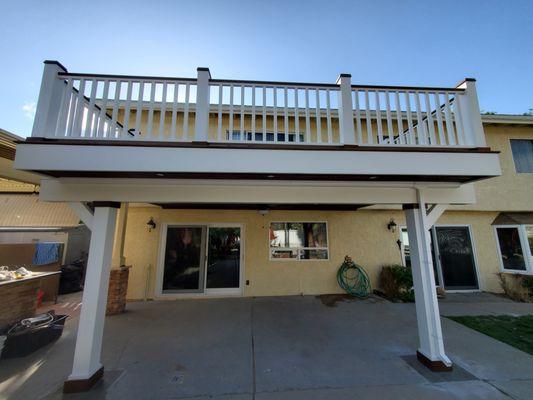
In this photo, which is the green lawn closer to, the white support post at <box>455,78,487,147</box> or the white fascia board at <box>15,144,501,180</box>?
the white fascia board at <box>15,144,501,180</box>

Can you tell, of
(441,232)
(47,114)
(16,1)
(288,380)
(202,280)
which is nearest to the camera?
(47,114)

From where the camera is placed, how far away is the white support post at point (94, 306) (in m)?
2.99

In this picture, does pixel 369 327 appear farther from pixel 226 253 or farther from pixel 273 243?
pixel 226 253

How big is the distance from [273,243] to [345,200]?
406cm

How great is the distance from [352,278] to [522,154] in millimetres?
7286

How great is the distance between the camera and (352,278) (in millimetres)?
7285

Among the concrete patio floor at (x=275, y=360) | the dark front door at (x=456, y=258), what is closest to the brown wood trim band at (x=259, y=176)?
the concrete patio floor at (x=275, y=360)

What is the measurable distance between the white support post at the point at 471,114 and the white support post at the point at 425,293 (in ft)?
3.34

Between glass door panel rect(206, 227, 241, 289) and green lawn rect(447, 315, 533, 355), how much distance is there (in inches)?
224

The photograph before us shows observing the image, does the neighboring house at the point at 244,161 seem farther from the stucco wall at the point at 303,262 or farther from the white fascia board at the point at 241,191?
the stucco wall at the point at 303,262

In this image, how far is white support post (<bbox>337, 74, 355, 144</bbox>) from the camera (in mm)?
3290

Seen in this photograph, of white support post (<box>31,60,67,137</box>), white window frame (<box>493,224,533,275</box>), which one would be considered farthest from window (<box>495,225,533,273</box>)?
white support post (<box>31,60,67,137</box>)

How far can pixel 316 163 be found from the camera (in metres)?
3.10

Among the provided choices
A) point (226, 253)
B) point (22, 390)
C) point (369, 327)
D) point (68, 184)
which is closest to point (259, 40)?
point (68, 184)
